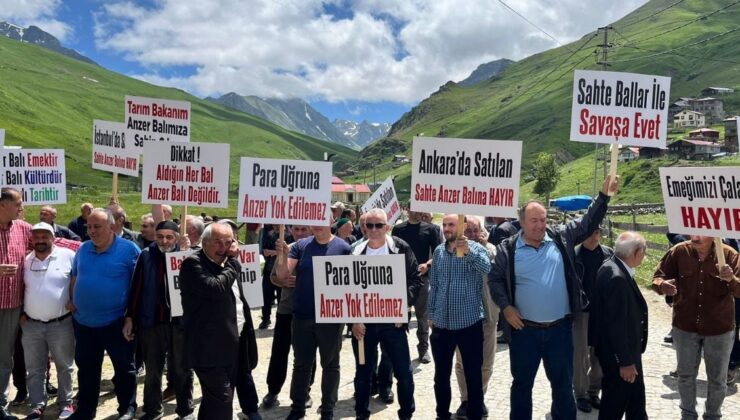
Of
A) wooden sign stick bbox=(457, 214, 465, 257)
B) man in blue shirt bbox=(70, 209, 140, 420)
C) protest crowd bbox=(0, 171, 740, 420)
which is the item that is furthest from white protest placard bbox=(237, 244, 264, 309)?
wooden sign stick bbox=(457, 214, 465, 257)

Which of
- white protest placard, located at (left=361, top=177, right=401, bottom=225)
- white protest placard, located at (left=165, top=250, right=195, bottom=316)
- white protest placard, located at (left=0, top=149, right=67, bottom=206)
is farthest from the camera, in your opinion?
white protest placard, located at (left=361, top=177, right=401, bottom=225)

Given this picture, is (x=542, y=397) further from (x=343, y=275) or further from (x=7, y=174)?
(x=7, y=174)

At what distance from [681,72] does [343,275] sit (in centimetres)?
22124

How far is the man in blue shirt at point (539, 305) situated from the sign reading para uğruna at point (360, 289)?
45.4 inches

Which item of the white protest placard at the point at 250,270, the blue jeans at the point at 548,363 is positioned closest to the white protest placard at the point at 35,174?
the white protest placard at the point at 250,270

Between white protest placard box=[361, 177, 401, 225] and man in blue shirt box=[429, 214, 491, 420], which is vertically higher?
white protest placard box=[361, 177, 401, 225]

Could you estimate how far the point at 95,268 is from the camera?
6.67 meters

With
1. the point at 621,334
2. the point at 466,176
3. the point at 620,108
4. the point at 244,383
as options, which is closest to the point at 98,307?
the point at 244,383

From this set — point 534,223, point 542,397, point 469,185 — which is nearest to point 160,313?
point 469,185

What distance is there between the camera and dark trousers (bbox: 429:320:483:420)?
6.46 metres

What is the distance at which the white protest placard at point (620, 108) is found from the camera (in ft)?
21.6

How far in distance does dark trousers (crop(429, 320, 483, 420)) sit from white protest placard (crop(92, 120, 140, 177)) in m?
6.16

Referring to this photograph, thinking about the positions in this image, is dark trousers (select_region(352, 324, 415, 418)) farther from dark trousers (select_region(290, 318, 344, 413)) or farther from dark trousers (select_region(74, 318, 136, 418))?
dark trousers (select_region(74, 318, 136, 418))

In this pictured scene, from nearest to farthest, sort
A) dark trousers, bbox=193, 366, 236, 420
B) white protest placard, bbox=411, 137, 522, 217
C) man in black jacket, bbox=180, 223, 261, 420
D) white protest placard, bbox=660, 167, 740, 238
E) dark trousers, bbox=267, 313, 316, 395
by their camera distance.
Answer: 1. man in black jacket, bbox=180, 223, 261, 420
2. dark trousers, bbox=193, 366, 236, 420
3. white protest placard, bbox=660, 167, 740, 238
4. white protest placard, bbox=411, 137, 522, 217
5. dark trousers, bbox=267, 313, 316, 395
